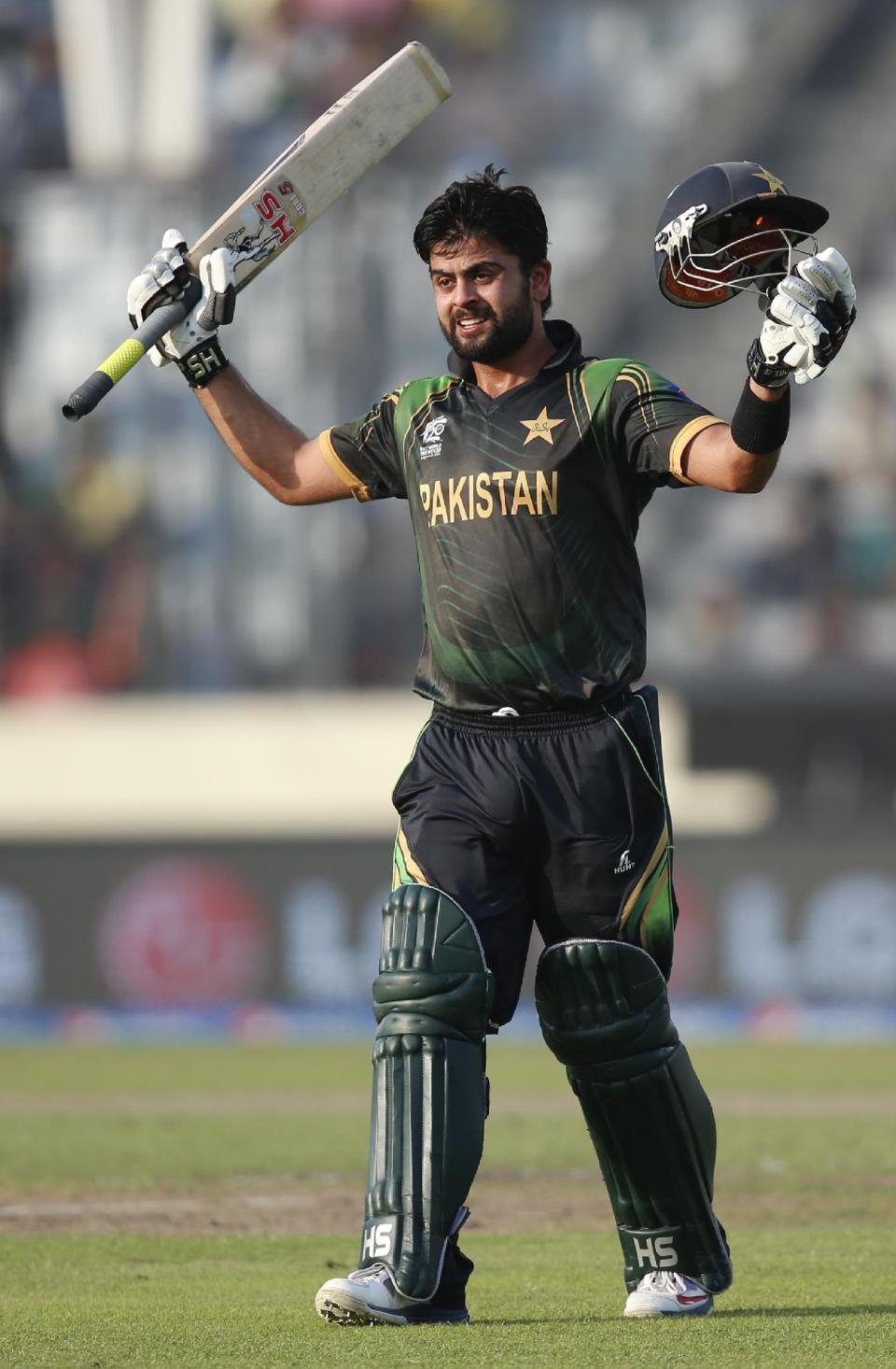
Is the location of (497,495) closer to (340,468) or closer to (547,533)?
(547,533)

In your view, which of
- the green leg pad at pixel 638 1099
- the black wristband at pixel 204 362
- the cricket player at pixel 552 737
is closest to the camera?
the cricket player at pixel 552 737

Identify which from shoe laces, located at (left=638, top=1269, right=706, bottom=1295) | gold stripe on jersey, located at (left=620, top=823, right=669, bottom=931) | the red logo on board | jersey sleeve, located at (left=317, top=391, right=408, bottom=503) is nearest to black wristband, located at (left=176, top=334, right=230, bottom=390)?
jersey sleeve, located at (left=317, top=391, right=408, bottom=503)

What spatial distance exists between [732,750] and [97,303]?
781 cm

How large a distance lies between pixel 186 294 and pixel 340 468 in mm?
515

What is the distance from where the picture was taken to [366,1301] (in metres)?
4.44

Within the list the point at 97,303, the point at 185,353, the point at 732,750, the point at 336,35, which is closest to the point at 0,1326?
the point at 185,353

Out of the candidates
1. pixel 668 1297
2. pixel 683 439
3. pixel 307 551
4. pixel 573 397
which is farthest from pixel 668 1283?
pixel 307 551

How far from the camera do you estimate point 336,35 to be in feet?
84.6

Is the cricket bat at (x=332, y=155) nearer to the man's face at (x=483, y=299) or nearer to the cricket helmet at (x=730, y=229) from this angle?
the man's face at (x=483, y=299)

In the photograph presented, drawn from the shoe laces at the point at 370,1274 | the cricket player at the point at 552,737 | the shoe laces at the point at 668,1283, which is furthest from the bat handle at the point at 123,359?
the shoe laces at the point at 668,1283

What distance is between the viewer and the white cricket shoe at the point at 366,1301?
4434 mm

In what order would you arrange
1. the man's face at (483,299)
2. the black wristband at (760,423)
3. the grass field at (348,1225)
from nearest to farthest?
the grass field at (348,1225) → the black wristband at (760,423) → the man's face at (483,299)

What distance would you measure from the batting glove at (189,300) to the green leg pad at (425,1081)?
1355mm

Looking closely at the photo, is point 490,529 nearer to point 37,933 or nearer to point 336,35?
point 37,933
